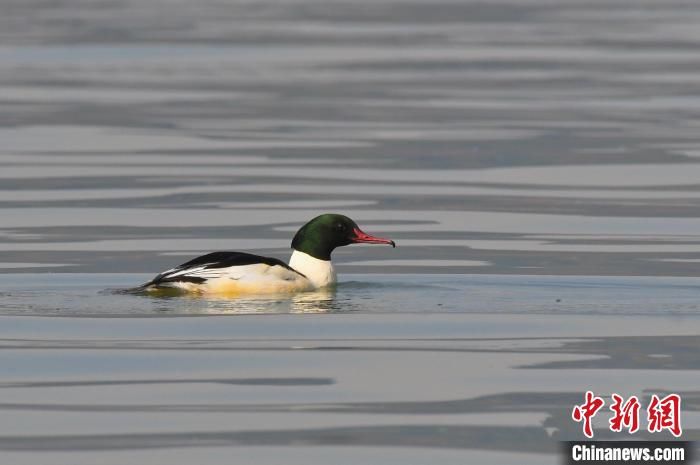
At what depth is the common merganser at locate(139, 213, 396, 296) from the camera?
13.0 m

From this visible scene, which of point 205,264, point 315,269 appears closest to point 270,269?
point 205,264

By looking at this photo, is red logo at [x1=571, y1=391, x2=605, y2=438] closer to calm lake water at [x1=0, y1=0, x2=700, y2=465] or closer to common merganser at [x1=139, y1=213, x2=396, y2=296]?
calm lake water at [x1=0, y1=0, x2=700, y2=465]

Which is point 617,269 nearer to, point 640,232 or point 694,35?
point 640,232

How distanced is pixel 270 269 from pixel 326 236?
3.09 feet

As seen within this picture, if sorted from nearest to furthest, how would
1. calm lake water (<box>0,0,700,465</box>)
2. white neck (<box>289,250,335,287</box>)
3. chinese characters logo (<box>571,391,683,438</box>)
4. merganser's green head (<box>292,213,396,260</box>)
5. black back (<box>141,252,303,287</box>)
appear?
chinese characters logo (<box>571,391,683,438</box>), calm lake water (<box>0,0,700,465</box>), black back (<box>141,252,303,287</box>), white neck (<box>289,250,335,287</box>), merganser's green head (<box>292,213,396,260</box>)

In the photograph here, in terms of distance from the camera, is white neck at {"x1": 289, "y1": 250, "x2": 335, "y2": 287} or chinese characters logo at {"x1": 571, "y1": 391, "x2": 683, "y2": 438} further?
white neck at {"x1": 289, "y1": 250, "x2": 335, "y2": 287}

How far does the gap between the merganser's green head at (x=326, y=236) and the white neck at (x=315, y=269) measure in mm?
42

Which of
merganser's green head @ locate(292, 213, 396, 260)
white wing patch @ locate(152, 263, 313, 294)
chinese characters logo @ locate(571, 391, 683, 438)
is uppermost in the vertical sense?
merganser's green head @ locate(292, 213, 396, 260)

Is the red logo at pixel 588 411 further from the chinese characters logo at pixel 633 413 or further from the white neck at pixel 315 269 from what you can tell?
the white neck at pixel 315 269

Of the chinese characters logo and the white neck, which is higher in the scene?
the white neck

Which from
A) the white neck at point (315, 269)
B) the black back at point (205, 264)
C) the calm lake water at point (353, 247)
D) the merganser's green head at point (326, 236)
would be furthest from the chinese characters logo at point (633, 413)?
the merganser's green head at point (326, 236)

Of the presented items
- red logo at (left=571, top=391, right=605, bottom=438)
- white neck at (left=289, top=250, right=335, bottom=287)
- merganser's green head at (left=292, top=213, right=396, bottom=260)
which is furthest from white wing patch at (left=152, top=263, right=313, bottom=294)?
red logo at (left=571, top=391, right=605, bottom=438)

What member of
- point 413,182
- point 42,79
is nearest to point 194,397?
point 413,182

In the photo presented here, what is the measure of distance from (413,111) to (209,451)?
1645cm
